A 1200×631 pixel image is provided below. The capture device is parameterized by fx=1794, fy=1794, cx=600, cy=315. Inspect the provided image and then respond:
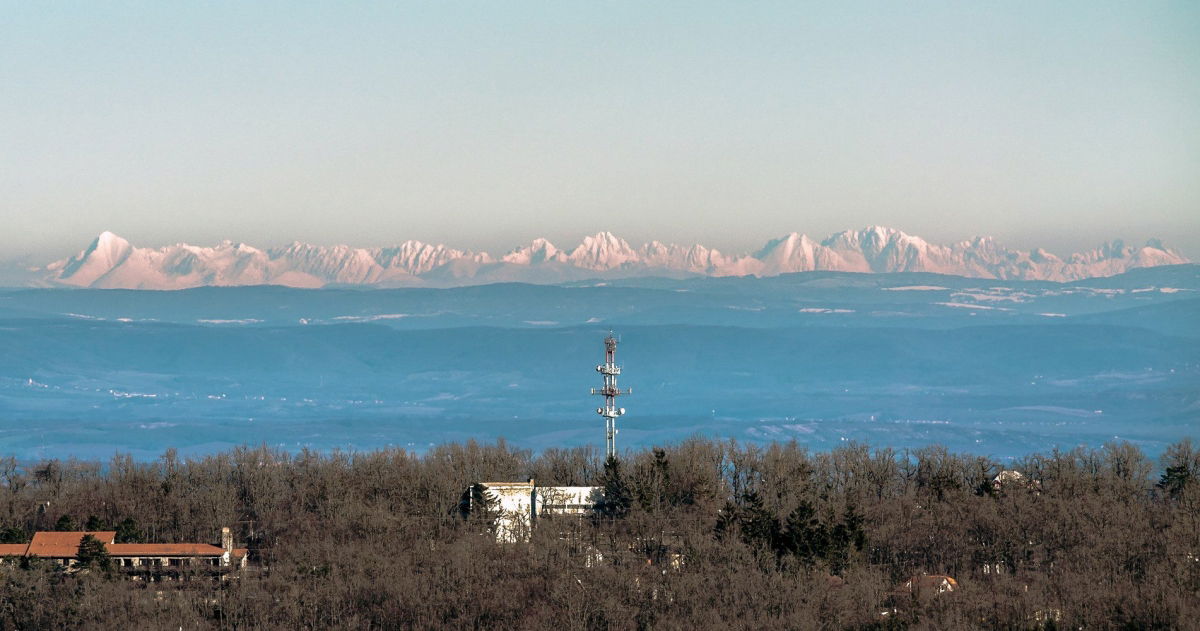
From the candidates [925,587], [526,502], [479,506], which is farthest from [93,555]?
[925,587]

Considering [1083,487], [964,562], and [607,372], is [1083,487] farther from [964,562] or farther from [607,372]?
[607,372]

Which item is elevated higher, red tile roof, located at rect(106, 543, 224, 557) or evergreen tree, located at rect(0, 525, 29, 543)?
evergreen tree, located at rect(0, 525, 29, 543)

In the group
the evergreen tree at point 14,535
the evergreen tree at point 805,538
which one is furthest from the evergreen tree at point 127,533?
the evergreen tree at point 805,538

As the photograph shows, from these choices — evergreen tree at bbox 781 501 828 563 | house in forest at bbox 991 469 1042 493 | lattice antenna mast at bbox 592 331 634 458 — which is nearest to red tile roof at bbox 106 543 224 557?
evergreen tree at bbox 781 501 828 563

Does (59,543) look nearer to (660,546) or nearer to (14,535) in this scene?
(14,535)

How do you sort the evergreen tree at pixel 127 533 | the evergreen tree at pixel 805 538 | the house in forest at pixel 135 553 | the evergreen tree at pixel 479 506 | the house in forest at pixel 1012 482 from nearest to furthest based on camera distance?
the evergreen tree at pixel 805 538
the house in forest at pixel 135 553
the evergreen tree at pixel 127 533
the evergreen tree at pixel 479 506
the house in forest at pixel 1012 482

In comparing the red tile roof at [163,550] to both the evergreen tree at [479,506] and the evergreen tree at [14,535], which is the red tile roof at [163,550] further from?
the evergreen tree at [479,506]

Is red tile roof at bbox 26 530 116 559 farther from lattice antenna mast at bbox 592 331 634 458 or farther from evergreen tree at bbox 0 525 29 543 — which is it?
lattice antenna mast at bbox 592 331 634 458
